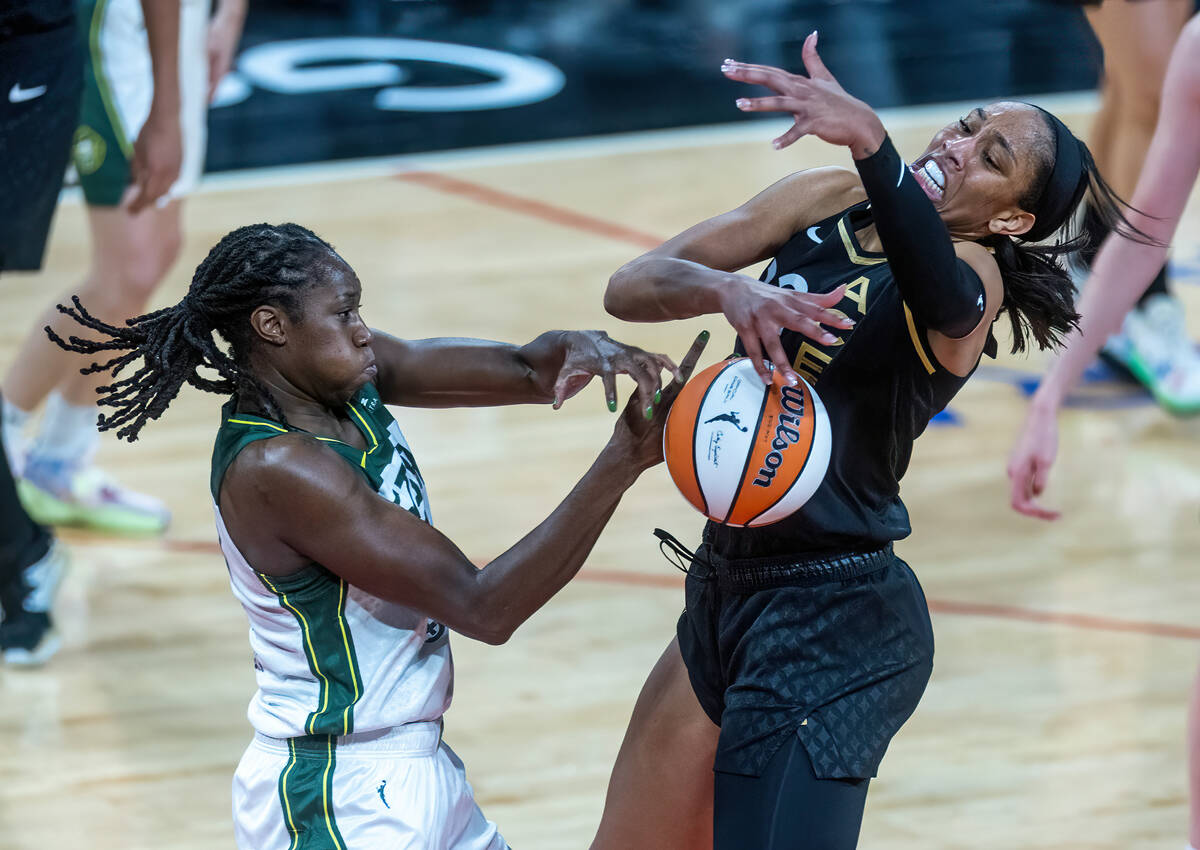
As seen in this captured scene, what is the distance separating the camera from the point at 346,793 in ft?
8.70

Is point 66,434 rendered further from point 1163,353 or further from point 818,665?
point 1163,353

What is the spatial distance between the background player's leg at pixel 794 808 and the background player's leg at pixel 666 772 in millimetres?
209

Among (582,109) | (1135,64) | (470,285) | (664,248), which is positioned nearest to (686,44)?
(582,109)

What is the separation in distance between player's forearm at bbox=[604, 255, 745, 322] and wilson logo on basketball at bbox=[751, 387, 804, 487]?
0.57ft

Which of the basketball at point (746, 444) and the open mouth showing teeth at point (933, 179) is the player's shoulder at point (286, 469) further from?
the open mouth showing teeth at point (933, 179)

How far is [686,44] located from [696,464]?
9870 mm

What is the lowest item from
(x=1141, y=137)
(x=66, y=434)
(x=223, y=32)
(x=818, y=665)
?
(x=66, y=434)

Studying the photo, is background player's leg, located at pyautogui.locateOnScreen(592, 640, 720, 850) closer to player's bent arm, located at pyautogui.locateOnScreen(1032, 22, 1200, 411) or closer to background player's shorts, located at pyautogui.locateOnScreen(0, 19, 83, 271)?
player's bent arm, located at pyautogui.locateOnScreen(1032, 22, 1200, 411)

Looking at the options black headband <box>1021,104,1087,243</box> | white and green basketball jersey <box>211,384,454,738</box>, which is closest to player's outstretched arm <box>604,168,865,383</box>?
black headband <box>1021,104,1087,243</box>

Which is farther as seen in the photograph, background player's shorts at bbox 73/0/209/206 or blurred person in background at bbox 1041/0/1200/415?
blurred person in background at bbox 1041/0/1200/415

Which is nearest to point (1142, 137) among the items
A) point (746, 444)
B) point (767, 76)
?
point (746, 444)

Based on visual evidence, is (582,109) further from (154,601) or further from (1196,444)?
(154,601)

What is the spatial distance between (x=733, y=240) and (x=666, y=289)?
211 mm

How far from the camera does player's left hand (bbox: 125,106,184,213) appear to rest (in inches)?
196
